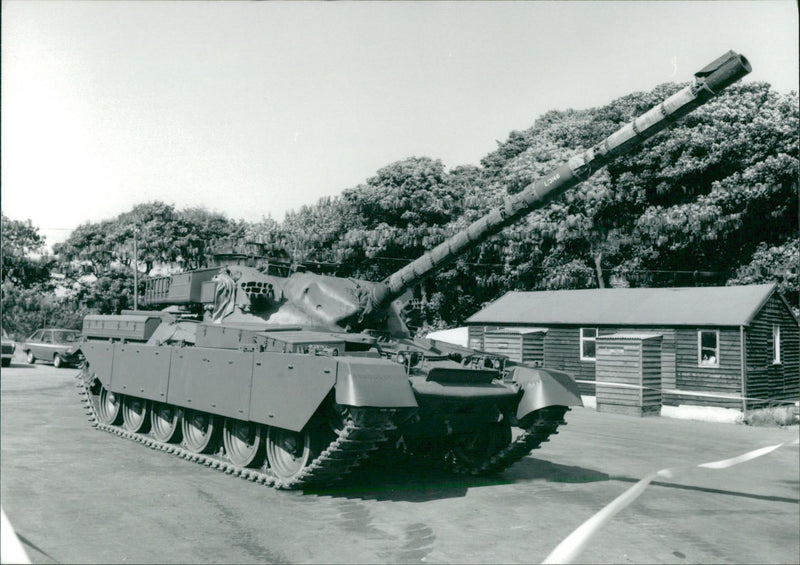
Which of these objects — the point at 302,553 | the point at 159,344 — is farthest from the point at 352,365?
the point at 159,344

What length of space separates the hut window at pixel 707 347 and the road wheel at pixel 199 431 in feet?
44.3

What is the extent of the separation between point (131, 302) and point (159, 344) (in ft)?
67.2

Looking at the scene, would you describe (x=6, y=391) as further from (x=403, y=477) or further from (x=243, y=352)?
(x=403, y=477)

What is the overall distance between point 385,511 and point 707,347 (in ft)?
47.6

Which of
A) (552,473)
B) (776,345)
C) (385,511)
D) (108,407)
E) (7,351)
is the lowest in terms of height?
(385,511)

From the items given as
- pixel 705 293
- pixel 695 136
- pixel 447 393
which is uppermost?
pixel 695 136

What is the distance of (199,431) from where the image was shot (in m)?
9.95

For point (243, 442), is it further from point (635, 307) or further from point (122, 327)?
point (635, 307)

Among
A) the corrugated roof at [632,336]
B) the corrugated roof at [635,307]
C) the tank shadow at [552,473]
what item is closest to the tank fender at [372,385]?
the tank shadow at [552,473]

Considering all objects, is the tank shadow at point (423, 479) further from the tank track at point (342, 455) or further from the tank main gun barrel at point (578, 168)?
the tank main gun barrel at point (578, 168)

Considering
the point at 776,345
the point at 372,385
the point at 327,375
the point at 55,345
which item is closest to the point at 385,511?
the point at 372,385

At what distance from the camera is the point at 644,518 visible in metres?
6.81

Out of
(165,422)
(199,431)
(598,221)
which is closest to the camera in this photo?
(199,431)

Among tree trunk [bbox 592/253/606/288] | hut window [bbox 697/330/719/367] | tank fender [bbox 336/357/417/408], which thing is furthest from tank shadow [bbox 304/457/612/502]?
tree trunk [bbox 592/253/606/288]
